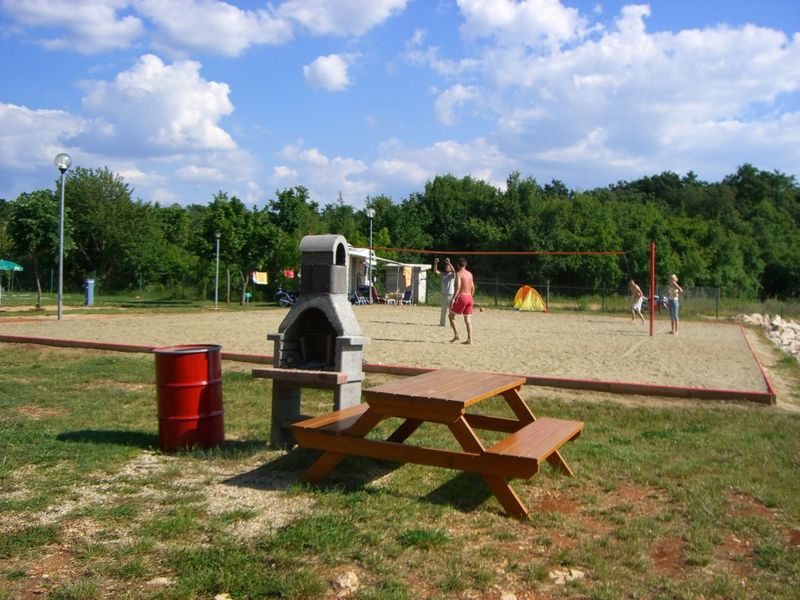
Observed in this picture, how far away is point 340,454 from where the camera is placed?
513 cm

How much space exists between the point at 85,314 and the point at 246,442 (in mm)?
19436

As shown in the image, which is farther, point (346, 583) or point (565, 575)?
point (565, 575)

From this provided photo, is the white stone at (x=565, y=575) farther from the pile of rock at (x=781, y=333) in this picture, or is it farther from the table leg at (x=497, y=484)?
the pile of rock at (x=781, y=333)

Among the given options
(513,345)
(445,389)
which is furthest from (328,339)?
(513,345)

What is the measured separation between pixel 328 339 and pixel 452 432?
200cm

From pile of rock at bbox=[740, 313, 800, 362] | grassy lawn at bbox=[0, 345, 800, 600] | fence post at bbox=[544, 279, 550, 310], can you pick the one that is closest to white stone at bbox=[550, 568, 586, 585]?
grassy lawn at bbox=[0, 345, 800, 600]

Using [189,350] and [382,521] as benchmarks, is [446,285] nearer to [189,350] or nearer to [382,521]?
[189,350]

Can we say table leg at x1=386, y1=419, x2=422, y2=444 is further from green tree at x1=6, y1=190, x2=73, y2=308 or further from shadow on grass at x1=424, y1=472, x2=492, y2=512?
green tree at x1=6, y1=190, x2=73, y2=308

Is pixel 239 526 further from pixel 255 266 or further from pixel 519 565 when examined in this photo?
pixel 255 266

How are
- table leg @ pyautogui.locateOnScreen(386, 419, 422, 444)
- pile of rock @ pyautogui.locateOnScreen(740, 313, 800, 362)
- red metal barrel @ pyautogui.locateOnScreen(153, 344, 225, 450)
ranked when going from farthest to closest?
pile of rock @ pyautogui.locateOnScreen(740, 313, 800, 362) < table leg @ pyautogui.locateOnScreen(386, 419, 422, 444) < red metal barrel @ pyautogui.locateOnScreen(153, 344, 225, 450)

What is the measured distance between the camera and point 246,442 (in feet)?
21.4

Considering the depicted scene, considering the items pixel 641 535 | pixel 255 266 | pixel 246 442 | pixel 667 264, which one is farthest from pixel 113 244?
pixel 641 535

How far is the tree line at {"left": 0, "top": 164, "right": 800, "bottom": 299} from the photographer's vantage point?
37406 millimetres

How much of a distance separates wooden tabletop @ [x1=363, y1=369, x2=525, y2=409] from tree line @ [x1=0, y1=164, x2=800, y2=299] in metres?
26.5
